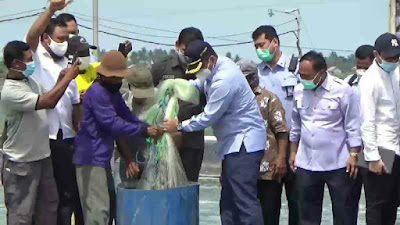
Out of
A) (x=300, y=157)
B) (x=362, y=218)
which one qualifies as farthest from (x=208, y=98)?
(x=362, y=218)

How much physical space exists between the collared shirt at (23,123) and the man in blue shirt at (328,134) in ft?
6.85

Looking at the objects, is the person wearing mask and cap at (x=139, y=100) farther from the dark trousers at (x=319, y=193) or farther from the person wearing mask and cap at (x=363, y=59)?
the person wearing mask and cap at (x=363, y=59)

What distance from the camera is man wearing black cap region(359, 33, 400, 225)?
20.5ft

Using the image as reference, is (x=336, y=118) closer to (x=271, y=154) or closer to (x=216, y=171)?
(x=271, y=154)

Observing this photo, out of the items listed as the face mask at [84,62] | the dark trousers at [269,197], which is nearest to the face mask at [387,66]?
the dark trousers at [269,197]

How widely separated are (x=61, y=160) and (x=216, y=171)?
544 centimetres

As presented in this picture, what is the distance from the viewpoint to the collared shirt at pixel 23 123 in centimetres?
600

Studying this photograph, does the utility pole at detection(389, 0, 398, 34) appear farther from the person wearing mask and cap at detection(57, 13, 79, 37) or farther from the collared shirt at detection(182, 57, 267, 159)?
the collared shirt at detection(182, 57, 267, 159)

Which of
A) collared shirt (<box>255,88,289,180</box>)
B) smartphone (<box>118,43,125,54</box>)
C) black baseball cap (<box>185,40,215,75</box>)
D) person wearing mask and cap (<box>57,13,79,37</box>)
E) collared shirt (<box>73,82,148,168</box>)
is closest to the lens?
Answer: collared shirt (<box>73,82,148,168</box>)

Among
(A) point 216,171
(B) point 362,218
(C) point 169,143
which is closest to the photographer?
(C) point 169,143

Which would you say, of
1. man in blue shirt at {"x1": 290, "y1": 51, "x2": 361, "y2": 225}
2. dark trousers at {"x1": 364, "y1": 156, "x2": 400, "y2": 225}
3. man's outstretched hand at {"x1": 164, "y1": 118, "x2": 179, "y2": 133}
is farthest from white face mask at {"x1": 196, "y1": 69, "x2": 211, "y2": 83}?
dark trousers at {"x1": 364, "y1": 156, "x2": 400, "y2": 225}

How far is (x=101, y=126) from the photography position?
6055 millimetres

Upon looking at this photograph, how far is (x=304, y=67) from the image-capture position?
6.31 m

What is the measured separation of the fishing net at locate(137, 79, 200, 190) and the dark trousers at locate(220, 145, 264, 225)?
0.38 metres
